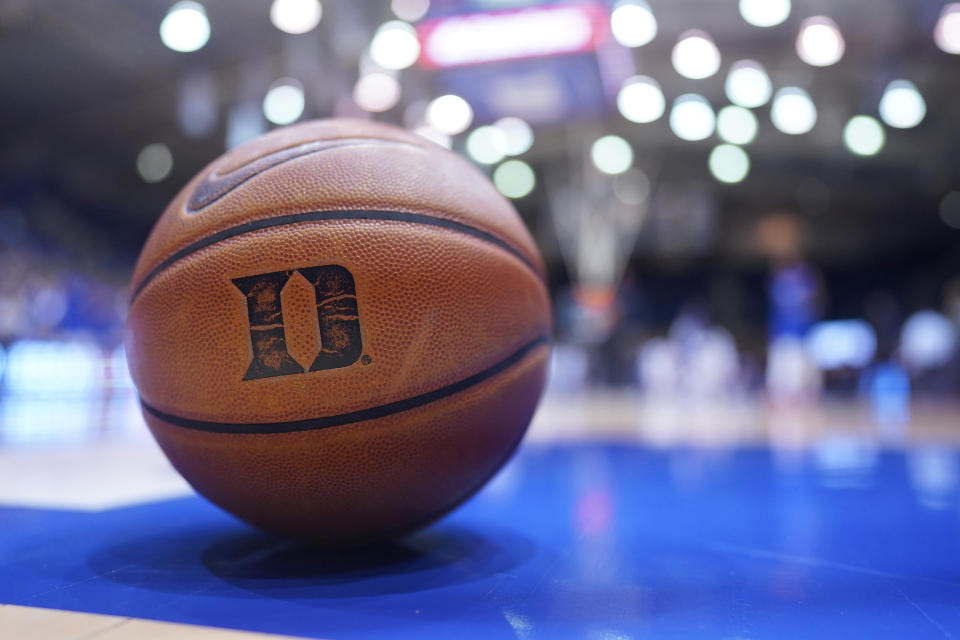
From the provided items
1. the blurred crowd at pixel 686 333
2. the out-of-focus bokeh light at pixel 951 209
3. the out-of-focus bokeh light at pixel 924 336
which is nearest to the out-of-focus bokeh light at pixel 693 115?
the blurred crowd at pixel 686 333

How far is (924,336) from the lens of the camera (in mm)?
19375

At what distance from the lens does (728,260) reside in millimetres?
19344

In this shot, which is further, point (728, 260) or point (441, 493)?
point (728, 260)

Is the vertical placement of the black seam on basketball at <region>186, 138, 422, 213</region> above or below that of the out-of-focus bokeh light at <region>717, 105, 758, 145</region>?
below

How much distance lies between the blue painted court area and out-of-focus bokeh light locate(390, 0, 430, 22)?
6297 millimetres

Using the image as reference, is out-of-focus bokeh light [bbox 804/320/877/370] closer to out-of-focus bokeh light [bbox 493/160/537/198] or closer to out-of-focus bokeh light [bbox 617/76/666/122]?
out-of-focus bokeh light [bbox 493/160/537/198]

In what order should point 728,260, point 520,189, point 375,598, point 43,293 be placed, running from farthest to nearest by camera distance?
point 728,260 → point 520,189 → point 43,293 → point 375,598

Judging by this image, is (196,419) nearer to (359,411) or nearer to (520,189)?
(359,411)

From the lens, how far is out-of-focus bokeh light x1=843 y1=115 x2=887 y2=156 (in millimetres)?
11617

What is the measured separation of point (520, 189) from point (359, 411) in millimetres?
16190

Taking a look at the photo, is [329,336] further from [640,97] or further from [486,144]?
[486,144]

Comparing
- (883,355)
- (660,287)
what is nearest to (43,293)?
(660,287)

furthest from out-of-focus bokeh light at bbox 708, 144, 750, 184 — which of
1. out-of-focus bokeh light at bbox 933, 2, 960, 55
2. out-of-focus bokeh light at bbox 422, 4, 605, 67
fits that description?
out-of-focus bokeh light at bbox 422, 4, 605, 67

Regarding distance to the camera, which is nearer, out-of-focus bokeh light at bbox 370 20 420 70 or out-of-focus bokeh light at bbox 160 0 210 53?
out-of-focus bokeh light at bbox 160 0 210 53
